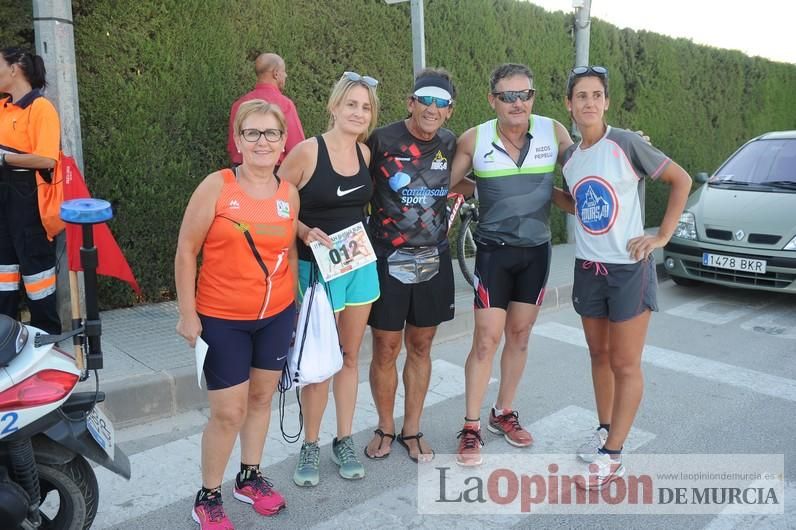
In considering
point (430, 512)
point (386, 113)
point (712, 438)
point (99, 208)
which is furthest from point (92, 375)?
point (386, 113)

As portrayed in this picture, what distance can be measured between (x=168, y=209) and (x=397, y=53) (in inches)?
141

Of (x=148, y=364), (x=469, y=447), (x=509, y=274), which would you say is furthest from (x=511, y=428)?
(x=148, y=364)

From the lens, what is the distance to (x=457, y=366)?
18.0 ft

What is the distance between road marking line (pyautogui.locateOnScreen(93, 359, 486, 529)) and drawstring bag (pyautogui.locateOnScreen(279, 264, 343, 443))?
0.76 metres

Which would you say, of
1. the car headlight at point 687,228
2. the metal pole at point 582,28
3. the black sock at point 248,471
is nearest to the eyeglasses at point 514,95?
the black sock at point 248,471

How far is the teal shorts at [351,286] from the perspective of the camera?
11.0 ft

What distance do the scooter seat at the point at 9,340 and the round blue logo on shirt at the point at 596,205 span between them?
2.57 meters

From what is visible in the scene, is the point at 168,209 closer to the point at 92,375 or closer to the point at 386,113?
the point at 92,375

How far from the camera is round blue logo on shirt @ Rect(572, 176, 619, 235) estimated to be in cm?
335

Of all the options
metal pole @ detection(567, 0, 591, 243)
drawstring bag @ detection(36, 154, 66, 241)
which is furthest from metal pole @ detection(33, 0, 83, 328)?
metal pole @ detection(567, 0, 591, 243)

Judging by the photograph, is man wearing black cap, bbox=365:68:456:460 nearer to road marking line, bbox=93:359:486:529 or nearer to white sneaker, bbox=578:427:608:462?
road marking line, bbox=93:359:486:529

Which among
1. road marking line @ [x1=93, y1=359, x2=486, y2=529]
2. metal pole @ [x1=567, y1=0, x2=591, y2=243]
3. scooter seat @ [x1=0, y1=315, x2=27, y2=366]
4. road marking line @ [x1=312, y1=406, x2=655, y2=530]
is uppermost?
metal pole @ [x1=567, y1=0, x2=591, y2=243]

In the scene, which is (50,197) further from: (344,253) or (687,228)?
(687,228)

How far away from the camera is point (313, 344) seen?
323cm
